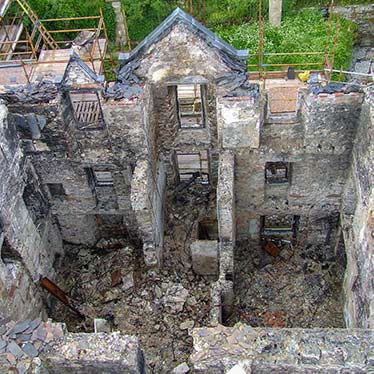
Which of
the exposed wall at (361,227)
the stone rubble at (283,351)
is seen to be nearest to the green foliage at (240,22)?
the exposed wall at (361,227)

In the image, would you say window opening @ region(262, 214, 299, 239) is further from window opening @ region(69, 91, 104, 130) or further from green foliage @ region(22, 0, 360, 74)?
green foliage @ region(22, 0, 360, 74)

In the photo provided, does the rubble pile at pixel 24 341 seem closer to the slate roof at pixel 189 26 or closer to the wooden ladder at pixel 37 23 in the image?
the slate roof at pixel 189 26

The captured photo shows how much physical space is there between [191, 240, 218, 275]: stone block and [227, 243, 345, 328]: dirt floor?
1038 mm

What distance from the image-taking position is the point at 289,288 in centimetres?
1756

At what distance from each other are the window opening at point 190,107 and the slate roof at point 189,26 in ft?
5.20

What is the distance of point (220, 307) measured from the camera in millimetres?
15766

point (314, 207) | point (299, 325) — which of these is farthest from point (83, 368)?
point (314, 207)

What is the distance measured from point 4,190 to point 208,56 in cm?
632

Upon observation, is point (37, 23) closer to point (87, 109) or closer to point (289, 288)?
point (87, 109)

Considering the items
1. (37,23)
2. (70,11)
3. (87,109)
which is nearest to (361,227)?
(87,109)

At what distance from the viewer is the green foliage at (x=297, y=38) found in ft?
82.2

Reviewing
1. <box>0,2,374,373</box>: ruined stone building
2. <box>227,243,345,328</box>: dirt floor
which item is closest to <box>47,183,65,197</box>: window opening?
<box>0,2,374,373</box>: ruined stone building

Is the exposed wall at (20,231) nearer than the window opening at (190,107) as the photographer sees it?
Yes

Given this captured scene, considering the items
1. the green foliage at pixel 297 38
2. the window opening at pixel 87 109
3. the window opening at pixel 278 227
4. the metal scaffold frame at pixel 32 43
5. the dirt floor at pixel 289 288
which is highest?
the metal scaffold frame at pixel 32 43
